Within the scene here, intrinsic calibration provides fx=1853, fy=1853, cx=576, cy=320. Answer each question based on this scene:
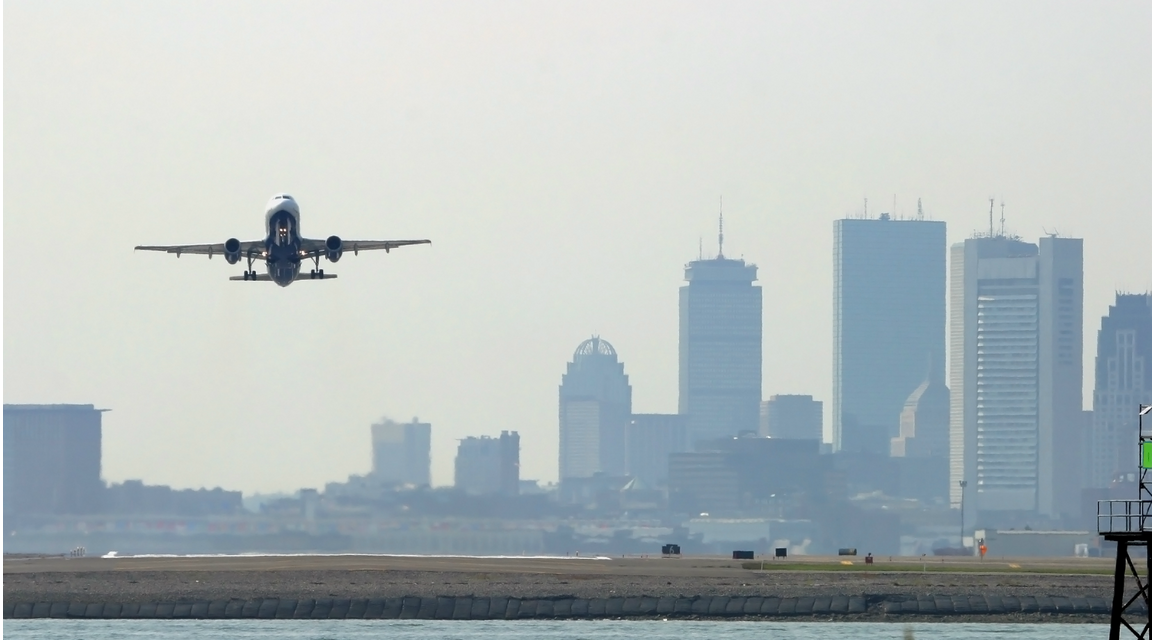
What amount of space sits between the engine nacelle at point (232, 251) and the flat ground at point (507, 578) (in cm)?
1822

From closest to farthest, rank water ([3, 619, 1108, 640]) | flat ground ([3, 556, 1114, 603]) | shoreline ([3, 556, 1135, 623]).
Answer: water ([3, 619, 1108, 640]), shoreline ([3, 556, 1135, 623]), flat ground ([3, 556, 1114, 603])

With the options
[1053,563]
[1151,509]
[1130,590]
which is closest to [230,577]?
[1130,590]

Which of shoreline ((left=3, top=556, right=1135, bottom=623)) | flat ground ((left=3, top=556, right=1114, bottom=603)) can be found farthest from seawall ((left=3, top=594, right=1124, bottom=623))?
flat ground ((left=3, top=556, right=1114, bottom=603))

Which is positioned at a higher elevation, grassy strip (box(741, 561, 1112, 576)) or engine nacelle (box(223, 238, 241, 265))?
engine nacelle (box(223, 238, 241, 265))

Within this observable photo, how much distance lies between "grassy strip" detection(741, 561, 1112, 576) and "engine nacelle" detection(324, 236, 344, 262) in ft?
112

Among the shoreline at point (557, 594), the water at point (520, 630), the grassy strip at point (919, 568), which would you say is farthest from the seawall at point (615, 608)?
the grassy strip at point (919, 568)

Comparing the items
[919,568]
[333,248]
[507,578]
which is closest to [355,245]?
[333,248]

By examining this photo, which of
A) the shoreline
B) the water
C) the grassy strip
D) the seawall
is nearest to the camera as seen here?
the water

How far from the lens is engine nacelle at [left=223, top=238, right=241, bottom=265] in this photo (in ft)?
329

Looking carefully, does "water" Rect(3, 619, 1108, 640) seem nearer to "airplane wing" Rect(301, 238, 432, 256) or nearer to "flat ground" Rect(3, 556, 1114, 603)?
"flat ground" Rect(3, 556, 1114, 603)

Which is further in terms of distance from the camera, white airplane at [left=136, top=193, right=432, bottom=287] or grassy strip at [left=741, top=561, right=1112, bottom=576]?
grassy strip at [left=741, top=561, right=1112, bottom=576]

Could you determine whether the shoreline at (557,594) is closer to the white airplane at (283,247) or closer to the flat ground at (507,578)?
the flat ground at (507,578)

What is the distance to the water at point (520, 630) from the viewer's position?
86.8 meters

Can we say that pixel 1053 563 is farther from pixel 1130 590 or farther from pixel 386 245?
pixel 386 245
